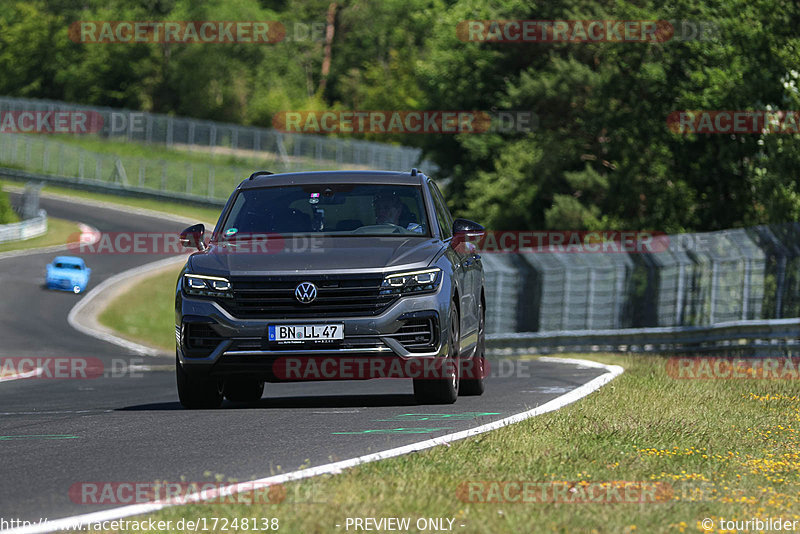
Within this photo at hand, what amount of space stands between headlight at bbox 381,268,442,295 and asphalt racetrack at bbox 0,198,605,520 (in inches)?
38.7

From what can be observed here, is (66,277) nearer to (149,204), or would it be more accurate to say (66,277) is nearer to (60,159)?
(149,204)

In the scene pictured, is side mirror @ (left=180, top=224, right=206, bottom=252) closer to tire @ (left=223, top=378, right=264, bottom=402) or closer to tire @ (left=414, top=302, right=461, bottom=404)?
tire @ (left=223, top=378, right=264, bottom=402)

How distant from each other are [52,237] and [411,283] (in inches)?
2076

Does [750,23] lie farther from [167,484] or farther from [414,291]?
[167,484]

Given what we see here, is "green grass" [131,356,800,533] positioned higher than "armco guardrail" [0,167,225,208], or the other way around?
"green grass" [131,356,800,533]

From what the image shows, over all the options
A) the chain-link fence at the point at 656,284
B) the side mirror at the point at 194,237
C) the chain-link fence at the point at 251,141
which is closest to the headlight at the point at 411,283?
the side mirror at the point at 194,237

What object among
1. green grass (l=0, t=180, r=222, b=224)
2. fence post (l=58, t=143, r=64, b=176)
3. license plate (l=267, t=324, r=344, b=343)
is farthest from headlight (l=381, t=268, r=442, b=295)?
fence post (l=58, t=143, r=64, b=176)

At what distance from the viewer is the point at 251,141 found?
8712cm

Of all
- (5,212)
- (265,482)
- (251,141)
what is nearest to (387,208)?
(265,482)

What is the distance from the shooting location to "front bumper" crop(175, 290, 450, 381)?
11.1 metres

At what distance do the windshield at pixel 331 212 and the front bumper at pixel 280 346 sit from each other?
1.07m

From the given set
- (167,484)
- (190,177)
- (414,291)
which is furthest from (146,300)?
(167,484)

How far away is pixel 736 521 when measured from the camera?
6391 mm

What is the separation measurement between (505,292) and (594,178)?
24205mm
